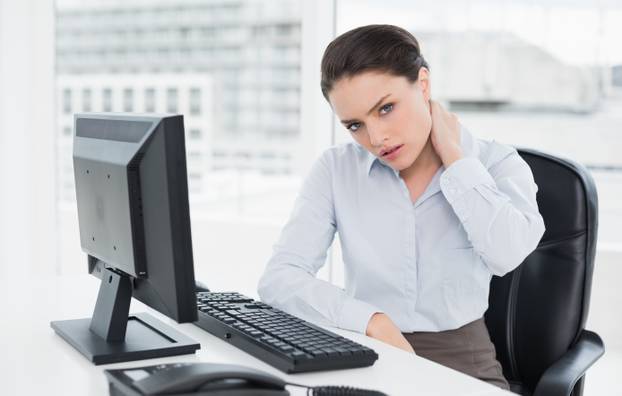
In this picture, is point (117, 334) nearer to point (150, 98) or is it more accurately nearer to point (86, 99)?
point (150, 98)

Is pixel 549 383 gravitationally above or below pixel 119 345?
below

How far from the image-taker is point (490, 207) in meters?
1.57

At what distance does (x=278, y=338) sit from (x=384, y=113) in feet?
1.78

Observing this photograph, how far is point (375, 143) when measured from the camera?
1.58 meters

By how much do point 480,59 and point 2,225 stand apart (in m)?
2.33

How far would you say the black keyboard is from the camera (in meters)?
1.20

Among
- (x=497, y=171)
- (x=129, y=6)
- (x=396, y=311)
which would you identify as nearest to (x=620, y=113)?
(x=497, y=171)

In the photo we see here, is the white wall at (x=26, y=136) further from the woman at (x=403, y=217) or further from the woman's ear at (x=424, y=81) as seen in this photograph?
the woman's ear at (x=424, y=81)

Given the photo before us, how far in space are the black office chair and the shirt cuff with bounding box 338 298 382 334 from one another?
0.43 metres

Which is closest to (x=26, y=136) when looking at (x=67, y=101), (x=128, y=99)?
(x=67, y=101)

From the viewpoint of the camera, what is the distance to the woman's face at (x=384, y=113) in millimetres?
1562

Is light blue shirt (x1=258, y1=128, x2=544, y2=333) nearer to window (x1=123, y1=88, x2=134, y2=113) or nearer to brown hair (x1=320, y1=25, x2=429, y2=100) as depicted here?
brown hair (x1=320, y1=25, x2=429, y2=100)

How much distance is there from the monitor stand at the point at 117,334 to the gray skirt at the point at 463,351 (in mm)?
549

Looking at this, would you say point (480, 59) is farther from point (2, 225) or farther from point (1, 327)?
point (1, 327)
